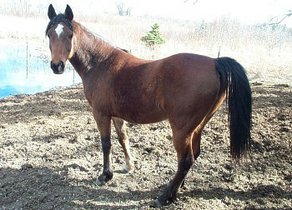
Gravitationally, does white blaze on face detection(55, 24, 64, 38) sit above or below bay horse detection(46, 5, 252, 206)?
above

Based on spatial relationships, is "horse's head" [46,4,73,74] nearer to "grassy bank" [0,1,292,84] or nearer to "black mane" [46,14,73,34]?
"black mane" [46,14,73,34]

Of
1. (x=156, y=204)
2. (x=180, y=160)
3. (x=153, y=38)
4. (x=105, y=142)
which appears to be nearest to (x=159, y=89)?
(x=180, y=160)

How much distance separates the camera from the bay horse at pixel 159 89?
308cm

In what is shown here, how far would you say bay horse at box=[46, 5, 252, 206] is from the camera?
308 cm

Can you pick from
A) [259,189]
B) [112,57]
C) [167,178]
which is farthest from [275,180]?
[112,57]

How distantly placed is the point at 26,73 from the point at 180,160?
10.2 metres

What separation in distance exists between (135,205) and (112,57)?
5.92ft

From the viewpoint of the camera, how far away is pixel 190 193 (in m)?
3.71

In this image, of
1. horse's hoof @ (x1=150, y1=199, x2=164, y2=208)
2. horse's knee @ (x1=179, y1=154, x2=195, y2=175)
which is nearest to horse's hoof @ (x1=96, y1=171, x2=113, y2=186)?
horse's hoof @ (x1=150, y1=199, x2=164, y2=208)

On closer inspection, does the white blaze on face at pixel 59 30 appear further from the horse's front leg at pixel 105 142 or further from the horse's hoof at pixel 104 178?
the horse's hoof at pixel 104 178

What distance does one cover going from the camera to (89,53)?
4.01 metres

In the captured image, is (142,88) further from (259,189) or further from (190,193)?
(259,189)

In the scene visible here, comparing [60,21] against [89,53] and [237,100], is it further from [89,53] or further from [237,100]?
[237,100]

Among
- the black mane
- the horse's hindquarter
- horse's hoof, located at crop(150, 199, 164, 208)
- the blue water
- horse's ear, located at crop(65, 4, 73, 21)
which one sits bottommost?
the blue water
